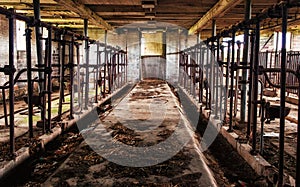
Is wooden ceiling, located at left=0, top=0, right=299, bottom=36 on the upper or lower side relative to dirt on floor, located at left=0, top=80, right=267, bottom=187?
upper

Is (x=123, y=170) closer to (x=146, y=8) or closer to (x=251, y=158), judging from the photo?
(x=251, y=158)

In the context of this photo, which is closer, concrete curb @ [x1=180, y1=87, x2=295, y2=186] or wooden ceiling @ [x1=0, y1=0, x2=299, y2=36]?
concrete curb @ [x1=180, y1=87, x2=295, y2=186]

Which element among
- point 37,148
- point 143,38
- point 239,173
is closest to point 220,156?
point 239,173

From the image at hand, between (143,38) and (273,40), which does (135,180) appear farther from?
(273,40)

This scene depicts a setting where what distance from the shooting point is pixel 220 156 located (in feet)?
14.6

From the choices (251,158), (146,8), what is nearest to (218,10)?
(146,8)

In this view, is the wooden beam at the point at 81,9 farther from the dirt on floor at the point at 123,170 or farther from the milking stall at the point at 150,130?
the dirt on floor at the point at 123,170

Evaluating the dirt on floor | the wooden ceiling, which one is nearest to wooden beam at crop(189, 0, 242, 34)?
the wooden ceiling

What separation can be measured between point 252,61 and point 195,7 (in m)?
4.89

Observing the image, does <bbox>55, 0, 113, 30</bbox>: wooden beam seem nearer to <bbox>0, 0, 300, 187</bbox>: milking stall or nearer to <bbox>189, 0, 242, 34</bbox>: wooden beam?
<bbox>0, 0, 300, 187</bbox>: milking stall

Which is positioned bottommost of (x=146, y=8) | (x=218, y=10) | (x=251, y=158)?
(x=251, y=158)

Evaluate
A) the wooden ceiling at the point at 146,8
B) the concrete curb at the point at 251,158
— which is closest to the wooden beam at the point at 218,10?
the wooden ceiling at the point at 146,8

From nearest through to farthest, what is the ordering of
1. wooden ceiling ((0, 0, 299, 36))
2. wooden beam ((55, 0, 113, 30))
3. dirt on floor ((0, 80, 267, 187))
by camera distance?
dirt on floor ((0, 80, 267, 187)) → wooden beam ((55, 0, 113, 30)) → wooden ceiling ((0, 0, 299, 36))

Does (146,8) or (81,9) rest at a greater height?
(146,8)
